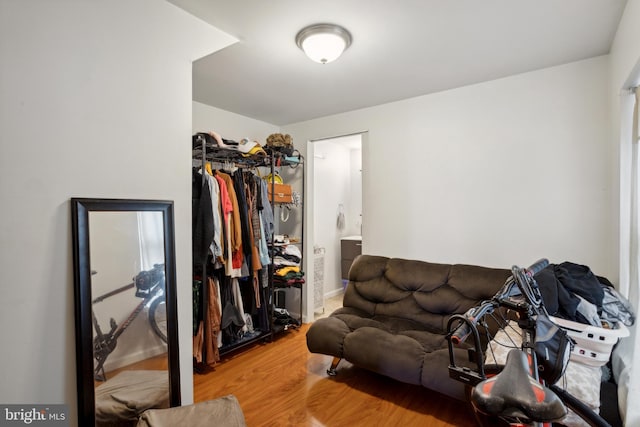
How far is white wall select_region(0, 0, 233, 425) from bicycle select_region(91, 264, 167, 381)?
0.31 feet

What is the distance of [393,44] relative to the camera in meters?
2.07

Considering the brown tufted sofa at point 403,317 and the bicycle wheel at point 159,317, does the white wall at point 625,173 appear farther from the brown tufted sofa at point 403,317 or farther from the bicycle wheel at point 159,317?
the bicycle wheel at point 159,317

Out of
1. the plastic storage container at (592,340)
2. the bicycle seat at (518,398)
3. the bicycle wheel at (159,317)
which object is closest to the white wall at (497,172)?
the plastic storage container at (592,340)

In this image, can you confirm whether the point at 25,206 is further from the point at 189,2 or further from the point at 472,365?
the point at 472,365

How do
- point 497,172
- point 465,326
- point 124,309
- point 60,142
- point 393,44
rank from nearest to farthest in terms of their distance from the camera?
1. point 465,326
2. point 60,142
3. point 124,309
4. point 393,44
5. point 497,172

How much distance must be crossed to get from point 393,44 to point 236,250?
2044 mm

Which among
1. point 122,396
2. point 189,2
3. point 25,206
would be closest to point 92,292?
point 25,206

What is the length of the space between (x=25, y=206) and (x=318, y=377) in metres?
2.18

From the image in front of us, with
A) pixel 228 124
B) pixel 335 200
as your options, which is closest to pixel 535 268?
pixel 228 124

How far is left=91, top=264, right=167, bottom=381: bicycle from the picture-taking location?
139 centimetres

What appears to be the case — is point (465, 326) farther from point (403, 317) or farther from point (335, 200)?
point (335, 200)

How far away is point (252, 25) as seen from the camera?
187cm

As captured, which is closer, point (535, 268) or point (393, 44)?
point (535, 268)

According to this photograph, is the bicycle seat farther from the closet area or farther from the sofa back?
the closet area
